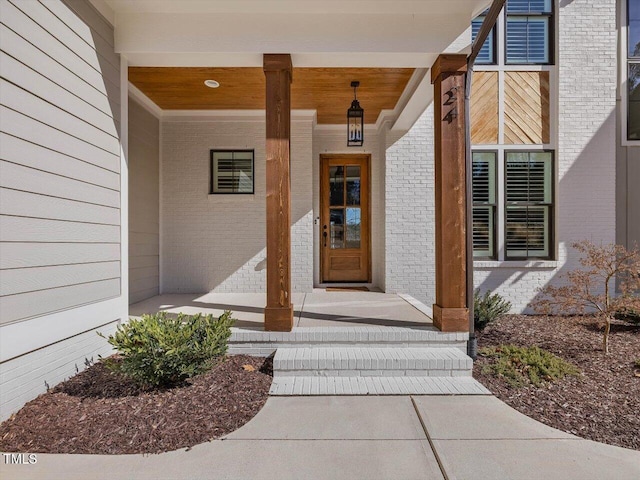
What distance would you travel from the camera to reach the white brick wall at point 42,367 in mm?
2393

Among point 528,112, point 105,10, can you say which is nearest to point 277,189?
point 105,10

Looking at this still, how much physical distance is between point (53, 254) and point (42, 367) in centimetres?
82

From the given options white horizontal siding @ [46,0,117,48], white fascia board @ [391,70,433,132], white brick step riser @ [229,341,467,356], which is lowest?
white brick step riser @ [229,341,467,356]

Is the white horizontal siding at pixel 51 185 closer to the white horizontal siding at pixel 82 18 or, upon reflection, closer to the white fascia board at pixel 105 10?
the white horizontal siding at pixel 82 18

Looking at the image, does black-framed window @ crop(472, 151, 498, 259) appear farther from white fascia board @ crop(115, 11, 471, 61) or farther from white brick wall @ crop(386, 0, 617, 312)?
white fascia board @ crop(115, 11, 471, 61)

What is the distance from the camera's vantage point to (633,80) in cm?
575

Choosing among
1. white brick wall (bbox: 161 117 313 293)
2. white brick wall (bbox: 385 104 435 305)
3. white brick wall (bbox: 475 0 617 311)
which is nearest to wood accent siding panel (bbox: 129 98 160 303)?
white brick wall (bbox: 161 117 313 293)

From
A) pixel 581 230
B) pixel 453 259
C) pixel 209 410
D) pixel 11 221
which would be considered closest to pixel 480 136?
pixel 581 230

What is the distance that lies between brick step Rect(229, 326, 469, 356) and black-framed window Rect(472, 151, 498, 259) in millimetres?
2790

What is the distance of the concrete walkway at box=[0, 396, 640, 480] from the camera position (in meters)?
1.94

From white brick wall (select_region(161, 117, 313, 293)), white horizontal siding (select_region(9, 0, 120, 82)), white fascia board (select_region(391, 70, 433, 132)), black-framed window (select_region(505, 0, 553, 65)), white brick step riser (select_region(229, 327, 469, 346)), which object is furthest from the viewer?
white brick wall (select_region(161, 117, 313, 293))

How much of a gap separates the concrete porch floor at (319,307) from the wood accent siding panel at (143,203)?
33 centimetres

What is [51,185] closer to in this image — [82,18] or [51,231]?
[51,231]

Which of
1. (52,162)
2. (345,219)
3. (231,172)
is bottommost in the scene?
(345,219)
